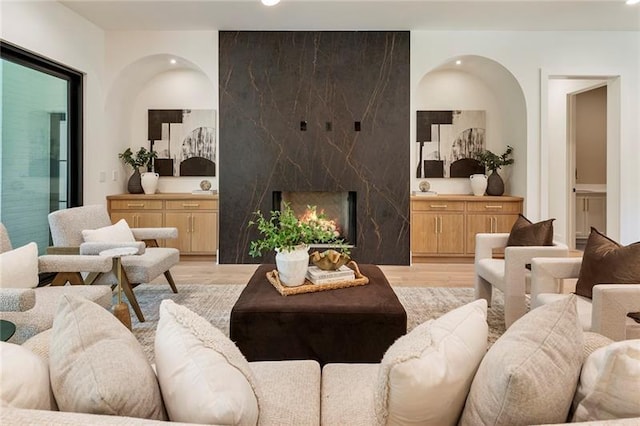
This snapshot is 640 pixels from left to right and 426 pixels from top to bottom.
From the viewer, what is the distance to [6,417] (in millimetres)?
747

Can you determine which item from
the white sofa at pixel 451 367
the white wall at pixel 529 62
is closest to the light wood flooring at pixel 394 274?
the white wall at pixel 529 62

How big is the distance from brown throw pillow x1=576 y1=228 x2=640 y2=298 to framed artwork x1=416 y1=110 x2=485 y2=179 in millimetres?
3631

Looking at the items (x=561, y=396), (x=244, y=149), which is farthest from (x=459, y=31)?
(x=561, y=396)

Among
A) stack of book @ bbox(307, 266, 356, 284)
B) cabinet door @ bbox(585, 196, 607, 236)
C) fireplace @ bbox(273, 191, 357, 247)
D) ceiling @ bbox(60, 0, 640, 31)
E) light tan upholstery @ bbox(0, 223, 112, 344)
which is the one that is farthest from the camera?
cabinet door @ bbox(585, 196, 607, 236)

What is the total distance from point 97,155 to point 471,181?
15.3 ft

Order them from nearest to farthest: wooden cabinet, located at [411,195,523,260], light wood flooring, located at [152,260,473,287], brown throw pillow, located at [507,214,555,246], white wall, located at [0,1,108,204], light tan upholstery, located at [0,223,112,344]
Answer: light tan upholstery, located at [0,223,112,344], brown throw pillow, located at [507,214,555,246], white wall, located at [0,1,108,204], light wood flooring, located at [152,260,473,287], wooden cabinet, located at [411,195,523,260]

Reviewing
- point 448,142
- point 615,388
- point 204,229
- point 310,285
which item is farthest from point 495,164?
point 615,388

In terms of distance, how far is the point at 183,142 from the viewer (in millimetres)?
6078

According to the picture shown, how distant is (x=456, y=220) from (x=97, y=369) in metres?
5.13

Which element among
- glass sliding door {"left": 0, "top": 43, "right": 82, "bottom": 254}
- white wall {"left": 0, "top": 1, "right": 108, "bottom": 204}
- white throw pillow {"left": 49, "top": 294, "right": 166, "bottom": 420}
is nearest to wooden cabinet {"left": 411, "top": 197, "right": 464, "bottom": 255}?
white wall {"left": 0, "top": 1, "right": 108, "bottom": 204}

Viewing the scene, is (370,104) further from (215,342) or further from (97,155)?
(215,342)

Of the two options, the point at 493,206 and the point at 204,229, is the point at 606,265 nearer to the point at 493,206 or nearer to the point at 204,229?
the point at 493,206

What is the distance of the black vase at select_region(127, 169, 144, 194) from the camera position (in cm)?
579

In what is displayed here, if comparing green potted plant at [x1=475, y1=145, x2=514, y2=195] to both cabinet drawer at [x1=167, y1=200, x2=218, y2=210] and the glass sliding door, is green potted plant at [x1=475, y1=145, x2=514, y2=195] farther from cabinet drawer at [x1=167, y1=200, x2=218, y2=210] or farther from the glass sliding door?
the glass sliding door
